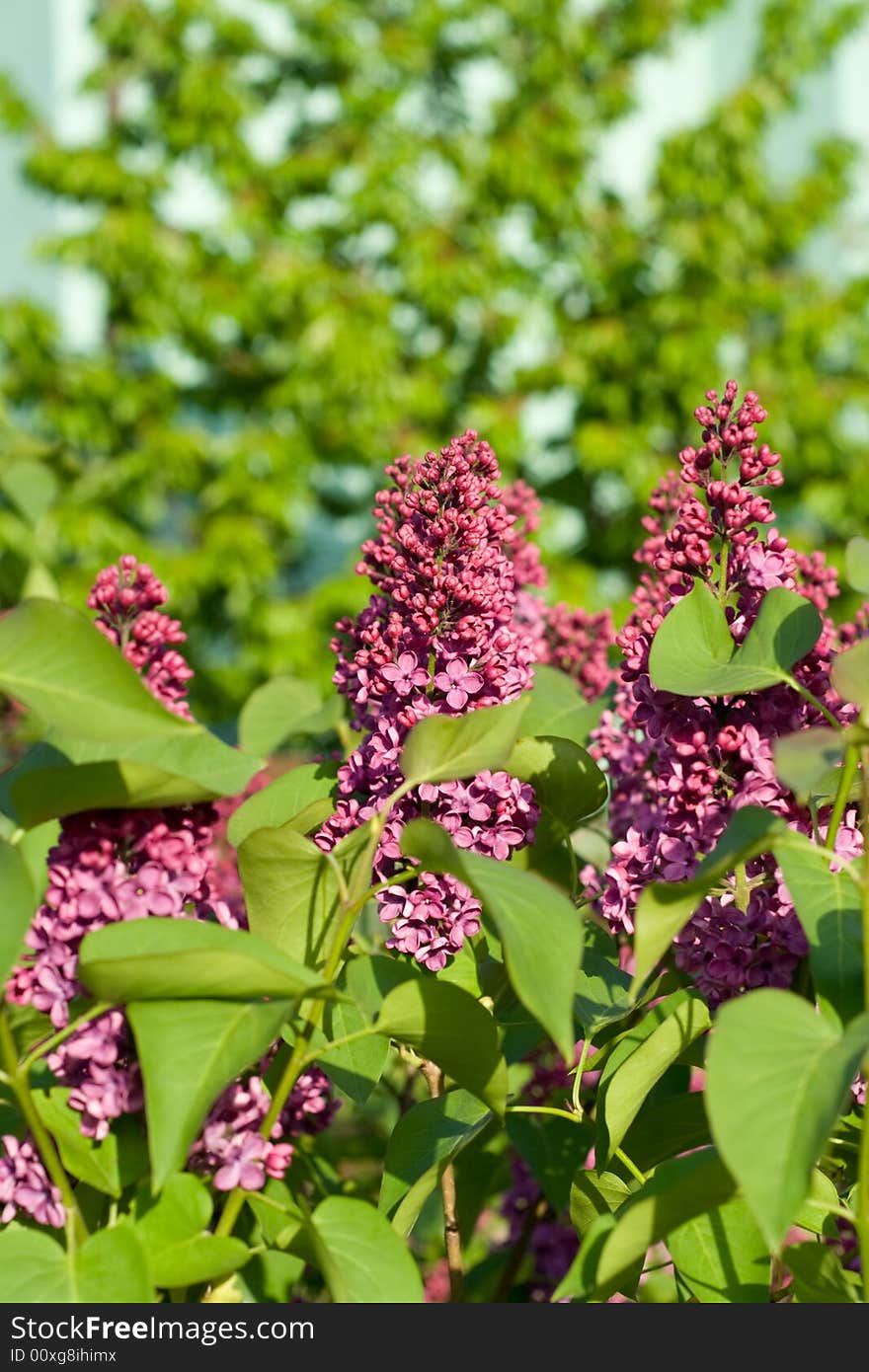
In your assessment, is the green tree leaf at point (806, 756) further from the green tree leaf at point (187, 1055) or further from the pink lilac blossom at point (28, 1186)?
the pink lilac blossom at point (28, 1186)

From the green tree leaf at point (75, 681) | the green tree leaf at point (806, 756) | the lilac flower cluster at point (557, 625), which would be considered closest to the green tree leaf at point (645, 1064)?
the green tree leaf at point (806, 756)

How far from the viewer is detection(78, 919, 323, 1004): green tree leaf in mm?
669

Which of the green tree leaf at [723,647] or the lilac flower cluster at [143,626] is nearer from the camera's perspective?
the green tree leaf at [723,647]

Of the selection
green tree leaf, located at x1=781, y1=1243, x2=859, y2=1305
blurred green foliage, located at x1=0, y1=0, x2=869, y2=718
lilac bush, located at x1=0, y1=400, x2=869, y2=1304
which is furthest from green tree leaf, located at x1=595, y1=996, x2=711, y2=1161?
blurred green foliage, located at x1=0, y1=0, x2=869, y2=718

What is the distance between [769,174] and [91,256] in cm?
522

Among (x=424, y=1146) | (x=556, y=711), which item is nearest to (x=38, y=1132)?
(x=424, y=1146)

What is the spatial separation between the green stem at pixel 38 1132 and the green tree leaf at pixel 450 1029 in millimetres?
187

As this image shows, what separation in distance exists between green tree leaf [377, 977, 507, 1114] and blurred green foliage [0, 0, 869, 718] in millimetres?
8512

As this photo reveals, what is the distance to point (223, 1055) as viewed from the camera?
2.25 feet

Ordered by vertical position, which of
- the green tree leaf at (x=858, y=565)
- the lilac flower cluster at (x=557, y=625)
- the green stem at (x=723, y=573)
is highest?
the lilac flower cluster at (x=557, y=625)

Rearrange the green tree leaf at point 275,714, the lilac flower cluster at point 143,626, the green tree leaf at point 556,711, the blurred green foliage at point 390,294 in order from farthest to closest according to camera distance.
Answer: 1. the blurred green foliage at point 390,294
2. the green tree leaf at point 275,714
3. the green tree leaf at point 556,711
4. the lilac flower cluster at point 143,626

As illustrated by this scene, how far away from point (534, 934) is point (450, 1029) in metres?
0.14

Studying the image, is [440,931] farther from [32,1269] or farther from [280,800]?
[32,1269]

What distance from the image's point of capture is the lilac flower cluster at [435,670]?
921 millimetres
